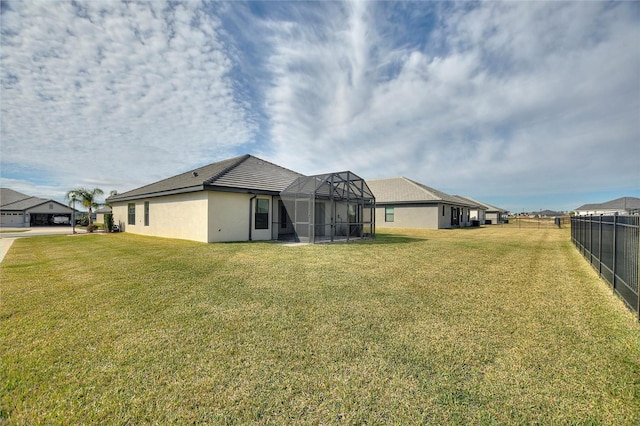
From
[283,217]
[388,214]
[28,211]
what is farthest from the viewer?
[28,211]

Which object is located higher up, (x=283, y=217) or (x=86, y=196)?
(x=86, y=196)

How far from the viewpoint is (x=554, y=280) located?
21.4 ft

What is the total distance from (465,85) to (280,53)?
31.0 feet

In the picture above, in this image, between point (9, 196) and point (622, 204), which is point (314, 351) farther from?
point (622, 204)

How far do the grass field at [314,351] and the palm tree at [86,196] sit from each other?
25337mm

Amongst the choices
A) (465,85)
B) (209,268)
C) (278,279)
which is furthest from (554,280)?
(465,85)

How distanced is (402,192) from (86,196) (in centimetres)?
3142

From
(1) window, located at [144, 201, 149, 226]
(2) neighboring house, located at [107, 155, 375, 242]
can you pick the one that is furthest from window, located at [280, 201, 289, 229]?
(1) window, located at [144, 201, 149, 226]

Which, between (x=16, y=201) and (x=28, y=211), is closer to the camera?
(x=28, y=211)

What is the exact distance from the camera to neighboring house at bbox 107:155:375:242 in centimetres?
Answer: 1285

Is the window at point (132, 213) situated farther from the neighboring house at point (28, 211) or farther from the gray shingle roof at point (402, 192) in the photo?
the neighboring house at point (28, 211)

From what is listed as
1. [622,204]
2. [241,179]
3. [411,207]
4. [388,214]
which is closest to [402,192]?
[411,207]

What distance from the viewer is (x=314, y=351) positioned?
3012 millimetres

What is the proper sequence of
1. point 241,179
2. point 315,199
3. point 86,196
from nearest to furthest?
point 315,199 < point 241,179 < point 86,196
